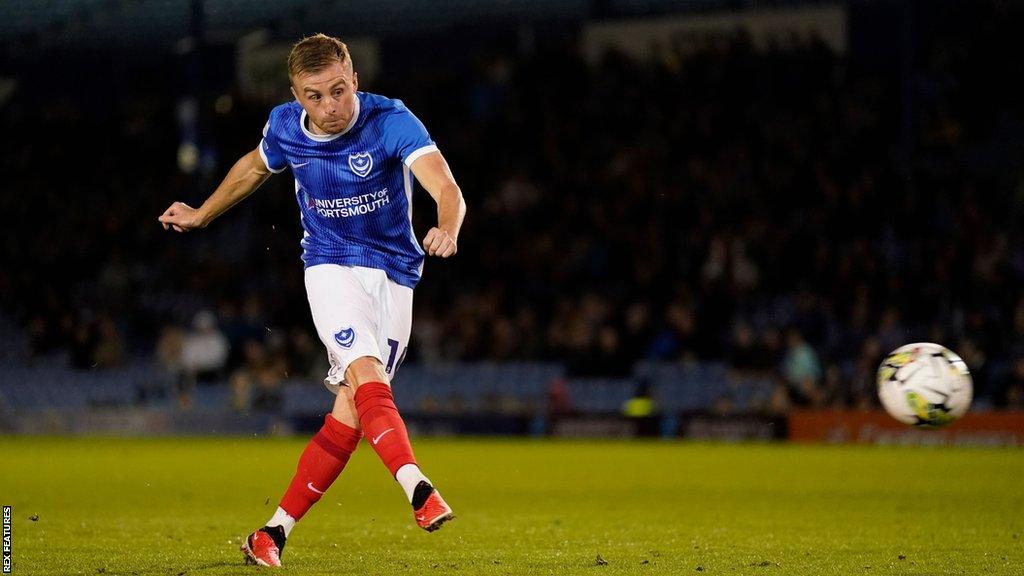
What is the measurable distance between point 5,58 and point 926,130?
19.2 meters

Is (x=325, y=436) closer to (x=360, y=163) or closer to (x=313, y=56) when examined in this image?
(x=360, y=163)

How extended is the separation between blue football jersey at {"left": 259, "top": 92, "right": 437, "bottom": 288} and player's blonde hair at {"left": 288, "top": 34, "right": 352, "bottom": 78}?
0.27 meters

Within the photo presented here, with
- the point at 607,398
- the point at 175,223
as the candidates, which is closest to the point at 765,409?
the point at 607,398

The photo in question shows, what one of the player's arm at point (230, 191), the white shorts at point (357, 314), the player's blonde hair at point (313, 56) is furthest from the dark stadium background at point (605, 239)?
the player's blonde hair at point (313, 56)

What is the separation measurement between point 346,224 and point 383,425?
1.01 meters

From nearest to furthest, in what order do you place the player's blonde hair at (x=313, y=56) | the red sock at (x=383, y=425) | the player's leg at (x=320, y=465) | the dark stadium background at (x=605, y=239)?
the red sock at (x=383, y=425)
the player's blonde hair at (x=313, y=56)
the player's leg at (x=320, y=465)
the dark stadium background at (x=605, y=239)

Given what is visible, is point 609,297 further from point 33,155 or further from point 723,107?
point 33,155

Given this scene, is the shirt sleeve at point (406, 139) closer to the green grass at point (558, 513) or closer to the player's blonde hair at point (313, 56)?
the player's blonde hair at point (313, 56)

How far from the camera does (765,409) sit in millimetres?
19828

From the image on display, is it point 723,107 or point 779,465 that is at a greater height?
point 723,107

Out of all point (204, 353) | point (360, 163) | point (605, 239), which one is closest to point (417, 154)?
point (360, 163)

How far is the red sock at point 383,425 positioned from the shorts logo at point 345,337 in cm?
21

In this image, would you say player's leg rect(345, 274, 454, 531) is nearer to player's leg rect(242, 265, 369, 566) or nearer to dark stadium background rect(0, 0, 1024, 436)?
player's leg rect(242, 265, 369, 566)

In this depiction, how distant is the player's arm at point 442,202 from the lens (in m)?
5.61
